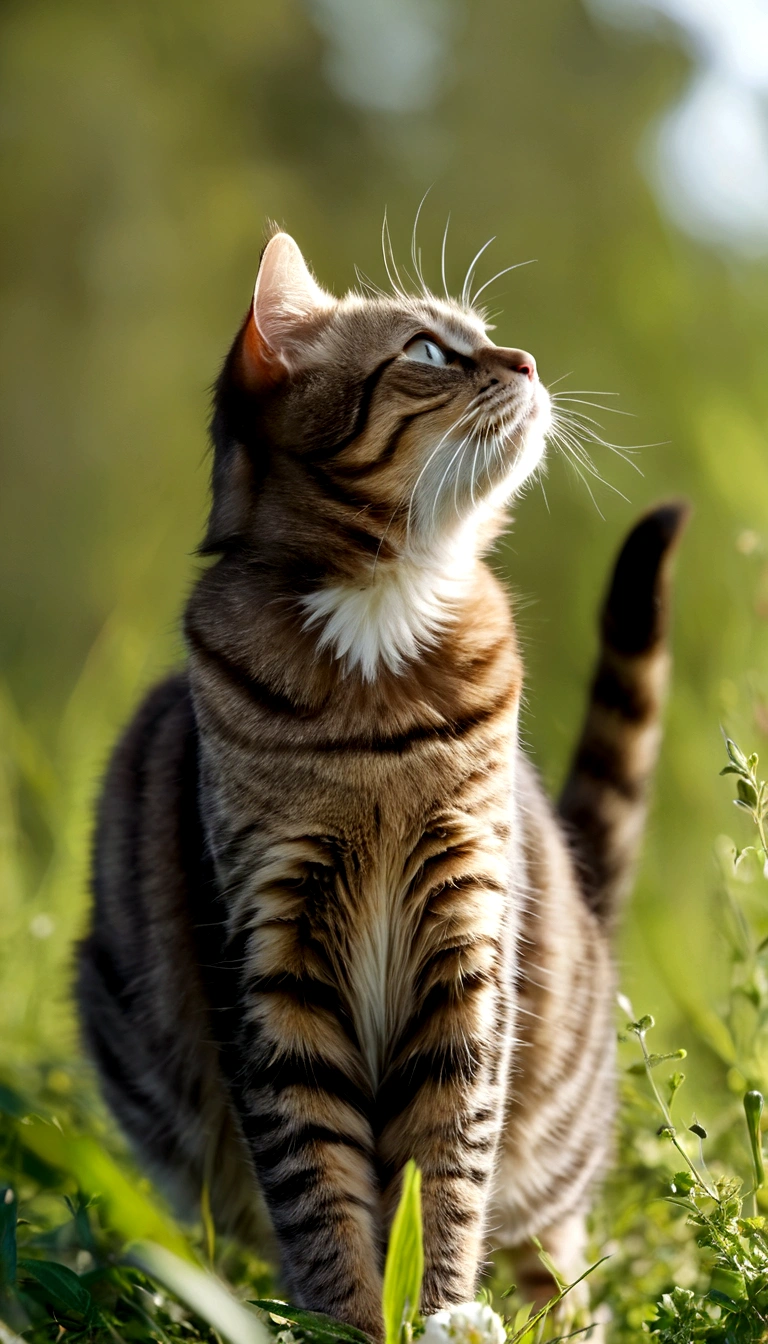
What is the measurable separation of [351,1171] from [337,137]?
413 cm

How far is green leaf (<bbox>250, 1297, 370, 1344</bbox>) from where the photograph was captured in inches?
41.8

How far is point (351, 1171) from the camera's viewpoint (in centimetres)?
134

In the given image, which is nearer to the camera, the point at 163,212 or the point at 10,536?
the point at 10,536

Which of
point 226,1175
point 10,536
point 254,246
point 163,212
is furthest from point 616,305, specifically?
point 226,1175

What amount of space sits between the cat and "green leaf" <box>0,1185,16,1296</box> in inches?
14.3

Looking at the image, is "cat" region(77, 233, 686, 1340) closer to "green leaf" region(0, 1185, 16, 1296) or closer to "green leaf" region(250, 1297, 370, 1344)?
"green leaf" region(250, 1297, 370, 1344)

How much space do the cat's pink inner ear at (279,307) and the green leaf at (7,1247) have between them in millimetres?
983

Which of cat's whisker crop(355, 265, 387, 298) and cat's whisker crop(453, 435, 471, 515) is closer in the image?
cat's whisker crop(453, 435, 471, 515)

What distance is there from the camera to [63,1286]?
1.10m

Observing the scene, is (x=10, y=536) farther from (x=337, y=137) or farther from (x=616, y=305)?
(x=616, y=305)

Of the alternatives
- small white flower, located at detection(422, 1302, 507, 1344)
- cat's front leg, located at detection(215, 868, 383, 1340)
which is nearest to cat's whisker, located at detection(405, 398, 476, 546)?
cat's front leg, located at detection(215, 868, 383, 1340)

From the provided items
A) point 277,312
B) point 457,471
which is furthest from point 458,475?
point 277,312

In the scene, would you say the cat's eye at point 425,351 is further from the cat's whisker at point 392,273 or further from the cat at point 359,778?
the cat's whisker at point 392,273

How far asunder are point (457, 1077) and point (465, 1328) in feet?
1.22
